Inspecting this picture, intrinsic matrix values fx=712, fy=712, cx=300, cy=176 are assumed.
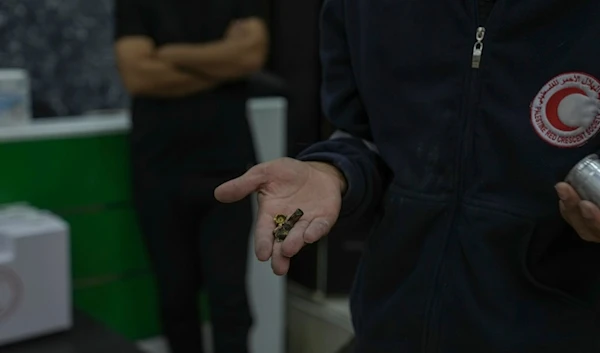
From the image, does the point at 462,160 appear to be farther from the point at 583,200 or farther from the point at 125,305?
the point at 125,305

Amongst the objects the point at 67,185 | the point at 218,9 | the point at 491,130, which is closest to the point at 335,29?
the point at 491,130

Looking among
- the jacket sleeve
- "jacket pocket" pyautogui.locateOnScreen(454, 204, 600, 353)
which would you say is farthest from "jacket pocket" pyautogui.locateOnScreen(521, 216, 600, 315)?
the jacket sleeve

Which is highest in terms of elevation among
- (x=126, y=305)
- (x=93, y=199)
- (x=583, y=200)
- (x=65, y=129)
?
(x=583, y=200)

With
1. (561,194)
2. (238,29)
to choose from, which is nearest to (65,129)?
(238,29)

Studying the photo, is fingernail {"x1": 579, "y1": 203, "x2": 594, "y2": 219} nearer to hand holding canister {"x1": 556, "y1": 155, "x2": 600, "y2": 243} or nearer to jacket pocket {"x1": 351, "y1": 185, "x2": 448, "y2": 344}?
hand holding canister {"x1": 556, "y1": 155, "x2": 600, "y2": 243}

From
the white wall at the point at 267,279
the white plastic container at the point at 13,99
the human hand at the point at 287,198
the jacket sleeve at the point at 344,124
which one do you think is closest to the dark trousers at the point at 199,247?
the white wall at the point at 267,279

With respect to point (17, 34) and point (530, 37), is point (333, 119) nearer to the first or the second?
point (530, 37)

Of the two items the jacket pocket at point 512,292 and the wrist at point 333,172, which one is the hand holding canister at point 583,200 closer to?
the jacket pocket at point 512,292

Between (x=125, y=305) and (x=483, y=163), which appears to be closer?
(x=483, y=163)
